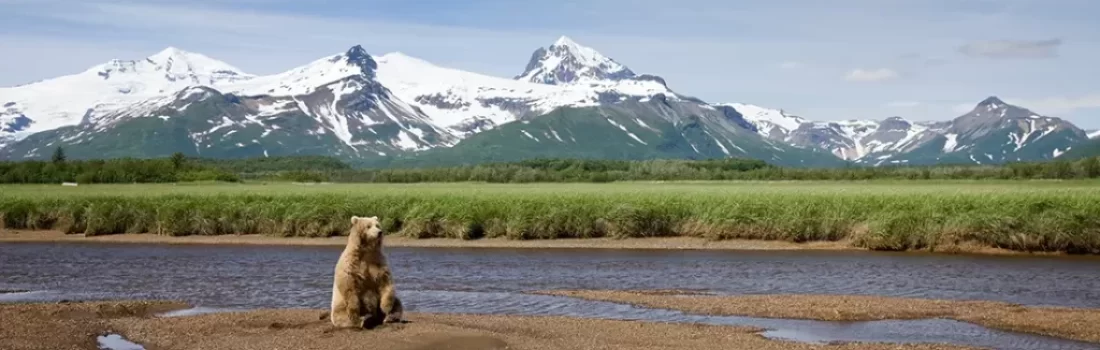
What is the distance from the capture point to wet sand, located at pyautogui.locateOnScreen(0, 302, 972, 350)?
641 inches

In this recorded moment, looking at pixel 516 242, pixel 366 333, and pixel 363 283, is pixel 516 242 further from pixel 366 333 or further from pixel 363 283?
pixel 366 333

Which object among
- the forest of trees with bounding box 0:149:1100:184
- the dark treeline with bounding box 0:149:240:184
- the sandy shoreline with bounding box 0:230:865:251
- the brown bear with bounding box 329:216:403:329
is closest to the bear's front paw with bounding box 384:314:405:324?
the brown bear with bounding box 329:216:403:329

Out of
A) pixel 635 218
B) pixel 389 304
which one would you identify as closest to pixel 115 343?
pixel 389 304

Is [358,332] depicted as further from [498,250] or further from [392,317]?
[498,250]

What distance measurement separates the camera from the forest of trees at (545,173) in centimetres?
10450

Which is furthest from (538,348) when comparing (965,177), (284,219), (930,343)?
(965,177)

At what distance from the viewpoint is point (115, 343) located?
56.5 ft

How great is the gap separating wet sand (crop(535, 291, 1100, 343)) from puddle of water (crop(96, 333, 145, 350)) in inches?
378

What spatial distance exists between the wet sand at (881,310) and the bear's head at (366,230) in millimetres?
7018

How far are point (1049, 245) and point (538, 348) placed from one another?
26.1 m

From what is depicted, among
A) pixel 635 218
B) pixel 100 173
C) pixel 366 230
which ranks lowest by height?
pixel 635 218

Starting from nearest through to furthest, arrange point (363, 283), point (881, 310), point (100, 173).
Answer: point (363, 283) → point (881, 310) → point (100, 173)

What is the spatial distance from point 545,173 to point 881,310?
119518 millimetres

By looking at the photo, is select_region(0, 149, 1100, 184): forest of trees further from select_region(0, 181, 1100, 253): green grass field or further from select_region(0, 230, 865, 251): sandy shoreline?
select_region(0, 230, 865, 251): sandy shoreline
